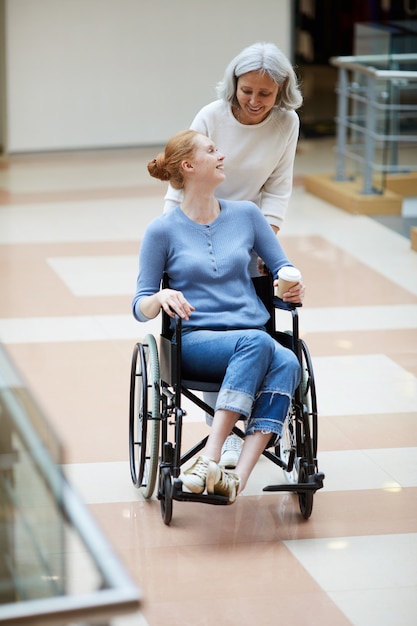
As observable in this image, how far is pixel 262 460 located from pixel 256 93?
1227 millimetres

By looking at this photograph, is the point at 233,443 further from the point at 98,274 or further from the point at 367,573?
the point at 98,274

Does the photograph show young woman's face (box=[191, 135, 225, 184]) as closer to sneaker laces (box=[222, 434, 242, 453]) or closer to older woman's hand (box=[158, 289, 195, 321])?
older woman's hand (box=[158, 289, 195, 321])

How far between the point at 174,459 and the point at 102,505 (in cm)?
36

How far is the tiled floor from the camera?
291cm

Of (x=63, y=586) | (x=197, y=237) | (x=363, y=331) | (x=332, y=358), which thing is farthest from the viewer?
(x=363, y=331)

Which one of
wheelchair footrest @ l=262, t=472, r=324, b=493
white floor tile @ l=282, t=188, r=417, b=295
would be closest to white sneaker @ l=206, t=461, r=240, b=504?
wheelchair footrest @ l=262, t=472, r=324, b=493

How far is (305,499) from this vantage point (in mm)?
3295

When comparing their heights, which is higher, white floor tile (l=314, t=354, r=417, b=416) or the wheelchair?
the wheelchair

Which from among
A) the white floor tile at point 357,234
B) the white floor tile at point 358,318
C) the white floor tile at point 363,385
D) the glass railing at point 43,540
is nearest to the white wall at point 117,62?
the white floor tile at point 357,234

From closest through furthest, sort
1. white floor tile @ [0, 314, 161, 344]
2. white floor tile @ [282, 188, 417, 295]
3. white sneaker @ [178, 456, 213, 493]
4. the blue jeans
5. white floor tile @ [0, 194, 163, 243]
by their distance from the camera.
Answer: white sneaker @ [178, 456, 213, 493] < the blue jeans < white floor tile @ [0, 314, 161, 344] < white floor tile @ [282, 188, 417, 295] < white floor tile @ [0, 194, 163, 243]

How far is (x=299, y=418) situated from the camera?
3.27m

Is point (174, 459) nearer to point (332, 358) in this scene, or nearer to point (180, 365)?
point (180, 365)

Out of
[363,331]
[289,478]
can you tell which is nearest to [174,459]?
[289,478]

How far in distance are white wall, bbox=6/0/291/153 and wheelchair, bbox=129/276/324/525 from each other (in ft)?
24.2
